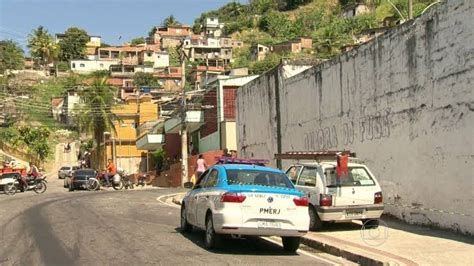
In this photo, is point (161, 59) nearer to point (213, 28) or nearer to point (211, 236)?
point (213, 28)

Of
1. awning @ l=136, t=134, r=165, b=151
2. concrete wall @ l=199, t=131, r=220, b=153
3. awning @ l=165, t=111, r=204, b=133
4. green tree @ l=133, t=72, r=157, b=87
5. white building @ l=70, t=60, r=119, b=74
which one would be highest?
white building @ l=70, t=60, r=119, b=74

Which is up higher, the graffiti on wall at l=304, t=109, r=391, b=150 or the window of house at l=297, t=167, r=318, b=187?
the graffiti on wall at l=304, t=109, r=391, b=150

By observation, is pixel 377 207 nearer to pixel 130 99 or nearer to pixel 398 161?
pixel 398 161

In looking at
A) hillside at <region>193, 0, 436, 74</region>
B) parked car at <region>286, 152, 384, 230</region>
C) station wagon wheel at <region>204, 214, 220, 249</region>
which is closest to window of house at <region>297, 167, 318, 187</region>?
parked car at <region>286, 152, 384, 230</region>

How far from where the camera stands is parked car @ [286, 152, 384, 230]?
13258 millimetres

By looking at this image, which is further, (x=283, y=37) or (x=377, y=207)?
(x=283, y=37)

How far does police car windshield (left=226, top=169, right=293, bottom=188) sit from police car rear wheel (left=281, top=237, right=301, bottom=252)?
40.1 inches

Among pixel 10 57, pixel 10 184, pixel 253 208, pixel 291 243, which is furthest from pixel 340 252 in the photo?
pixel 10 57

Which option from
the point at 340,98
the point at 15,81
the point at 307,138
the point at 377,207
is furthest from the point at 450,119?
the point at 15,81

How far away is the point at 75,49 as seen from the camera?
473ft

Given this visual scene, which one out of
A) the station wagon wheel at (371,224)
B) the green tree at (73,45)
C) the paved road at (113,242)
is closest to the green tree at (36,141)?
the green tree at (73,45)

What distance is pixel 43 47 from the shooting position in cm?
13338

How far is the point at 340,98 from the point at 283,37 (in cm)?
13114

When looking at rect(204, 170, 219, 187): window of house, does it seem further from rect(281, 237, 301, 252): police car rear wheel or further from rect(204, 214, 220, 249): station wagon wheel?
rect(281, 237, 301, 252): police car rear wheel
